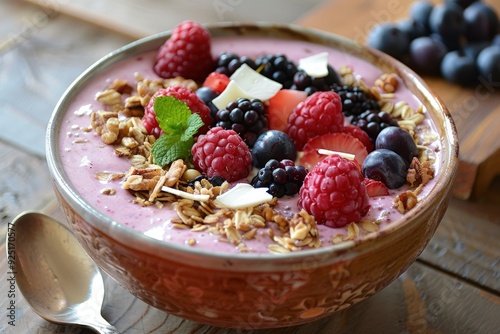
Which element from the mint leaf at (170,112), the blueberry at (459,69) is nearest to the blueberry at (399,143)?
the mint leaf at (170,112)

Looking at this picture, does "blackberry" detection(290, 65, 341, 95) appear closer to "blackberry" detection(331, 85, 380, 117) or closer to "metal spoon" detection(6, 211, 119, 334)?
"blackberry" detection(331, 85, 380, 117)

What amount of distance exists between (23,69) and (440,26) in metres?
1.18

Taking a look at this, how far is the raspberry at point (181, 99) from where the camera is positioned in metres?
1.29

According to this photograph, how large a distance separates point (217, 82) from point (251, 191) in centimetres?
35

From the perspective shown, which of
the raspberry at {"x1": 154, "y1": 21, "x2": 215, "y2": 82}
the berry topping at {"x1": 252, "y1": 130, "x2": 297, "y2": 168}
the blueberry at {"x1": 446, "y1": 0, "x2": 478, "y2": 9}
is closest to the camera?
the berry topping at {"x1": 252, "y1": 130, "x2": 297, "y2": 168}

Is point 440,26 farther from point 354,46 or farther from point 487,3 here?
point 354,46

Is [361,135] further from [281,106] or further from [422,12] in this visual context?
[422,12]

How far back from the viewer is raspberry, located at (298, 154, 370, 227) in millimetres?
1066

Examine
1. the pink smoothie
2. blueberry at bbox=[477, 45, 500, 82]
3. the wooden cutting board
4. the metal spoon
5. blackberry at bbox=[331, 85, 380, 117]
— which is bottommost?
the metal spoon

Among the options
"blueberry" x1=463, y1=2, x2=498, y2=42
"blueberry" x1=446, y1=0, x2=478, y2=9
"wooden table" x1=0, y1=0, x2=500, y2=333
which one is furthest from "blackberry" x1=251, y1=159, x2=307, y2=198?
"blueberry" x1=446, y1=0, x2=478, y2=9

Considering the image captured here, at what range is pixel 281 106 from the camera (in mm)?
1364

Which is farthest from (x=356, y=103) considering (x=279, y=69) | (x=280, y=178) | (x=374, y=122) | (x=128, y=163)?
(x=128, y=163)

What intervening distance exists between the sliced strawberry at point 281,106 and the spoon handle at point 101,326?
47 centimetres

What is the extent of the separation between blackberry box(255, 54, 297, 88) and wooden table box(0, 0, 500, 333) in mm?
452
